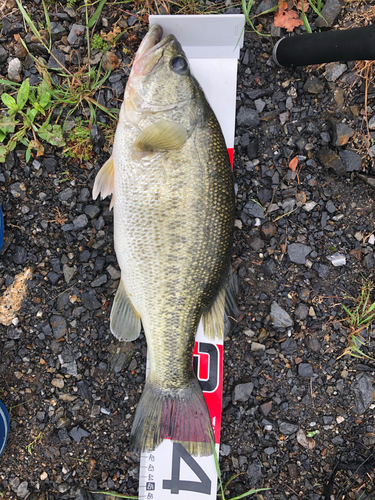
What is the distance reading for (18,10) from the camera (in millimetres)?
2355

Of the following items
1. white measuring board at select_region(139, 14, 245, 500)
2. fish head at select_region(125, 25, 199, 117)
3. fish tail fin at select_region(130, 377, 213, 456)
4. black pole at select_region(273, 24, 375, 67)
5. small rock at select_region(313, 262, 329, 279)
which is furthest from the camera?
small rock at select_region(313, 262, 329, 279)

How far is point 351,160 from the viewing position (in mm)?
2354

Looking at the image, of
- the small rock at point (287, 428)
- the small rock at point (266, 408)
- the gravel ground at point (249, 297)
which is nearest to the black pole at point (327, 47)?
the gravel ground at point (249, 297)

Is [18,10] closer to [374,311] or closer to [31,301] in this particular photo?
[31,301]

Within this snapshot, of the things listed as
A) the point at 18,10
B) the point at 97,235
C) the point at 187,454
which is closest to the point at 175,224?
the point at 97,235

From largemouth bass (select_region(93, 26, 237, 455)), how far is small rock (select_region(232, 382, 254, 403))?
58 cm

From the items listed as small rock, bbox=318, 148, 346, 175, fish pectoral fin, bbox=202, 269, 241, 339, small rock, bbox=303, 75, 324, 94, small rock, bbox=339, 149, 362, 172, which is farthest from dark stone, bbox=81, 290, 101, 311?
small rock, bbox=303, 75, 324, 94

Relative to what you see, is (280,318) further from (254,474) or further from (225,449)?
(254,474)

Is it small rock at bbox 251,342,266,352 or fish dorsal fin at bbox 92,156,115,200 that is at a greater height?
fish dorsal fin at bbox 92,156,115,200

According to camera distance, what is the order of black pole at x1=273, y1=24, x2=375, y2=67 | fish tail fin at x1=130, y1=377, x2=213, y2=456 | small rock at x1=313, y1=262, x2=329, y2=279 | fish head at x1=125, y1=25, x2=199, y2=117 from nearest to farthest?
black pole at x1=273, y1=24, x2=375, y2=67, fish head at x1=125, y1=25, x2=199, y2=117, fish tail fin at x1=130, y1=377, x2=213, y2=456, small rock at x1=313, y1=262, x2=329, y2=279

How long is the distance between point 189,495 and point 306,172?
8.32 feet

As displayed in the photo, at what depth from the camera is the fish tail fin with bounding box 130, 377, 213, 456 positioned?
78.9 inches

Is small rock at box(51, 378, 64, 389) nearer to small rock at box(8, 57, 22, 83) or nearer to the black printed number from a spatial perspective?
the black printed number

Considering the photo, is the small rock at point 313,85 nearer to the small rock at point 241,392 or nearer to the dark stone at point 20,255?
the small rock at point 241,392
